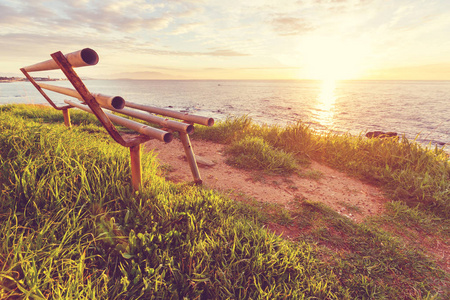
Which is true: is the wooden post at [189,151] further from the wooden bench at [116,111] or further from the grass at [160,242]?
the grass at [160,242]

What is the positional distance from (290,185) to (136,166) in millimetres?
3065

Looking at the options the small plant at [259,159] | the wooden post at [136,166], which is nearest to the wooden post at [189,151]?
the wooden post at [136,166]

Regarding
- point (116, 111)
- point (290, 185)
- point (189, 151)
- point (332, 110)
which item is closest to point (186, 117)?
point (189, 151)

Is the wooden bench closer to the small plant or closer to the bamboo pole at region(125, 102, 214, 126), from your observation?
the bamboo pole at region(125, 102, 214, 126)

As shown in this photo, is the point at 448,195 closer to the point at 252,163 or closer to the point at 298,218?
the point at 298,218

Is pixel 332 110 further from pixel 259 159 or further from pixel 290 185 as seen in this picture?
pixel 290 185

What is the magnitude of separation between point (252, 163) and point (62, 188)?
3.74 metres

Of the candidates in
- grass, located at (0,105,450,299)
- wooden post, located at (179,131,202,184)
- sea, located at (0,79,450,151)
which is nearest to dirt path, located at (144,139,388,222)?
grass, located at (0,105,450,299)

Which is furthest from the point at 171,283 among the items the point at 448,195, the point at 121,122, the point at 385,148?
the point at 385,148

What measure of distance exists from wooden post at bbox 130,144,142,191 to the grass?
0.10 m

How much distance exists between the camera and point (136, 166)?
261 centimetres

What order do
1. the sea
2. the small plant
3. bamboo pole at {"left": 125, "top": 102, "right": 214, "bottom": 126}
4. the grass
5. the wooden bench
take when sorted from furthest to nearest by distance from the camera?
1. the sea
2. the small plant
3. bamboo pole at {"left": 125, "top": 102, "right": 214, "bottom": 126}
4. the grass
5. the wooden bench

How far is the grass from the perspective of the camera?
176cm

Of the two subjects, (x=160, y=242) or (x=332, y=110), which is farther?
(x=332, y=110)
